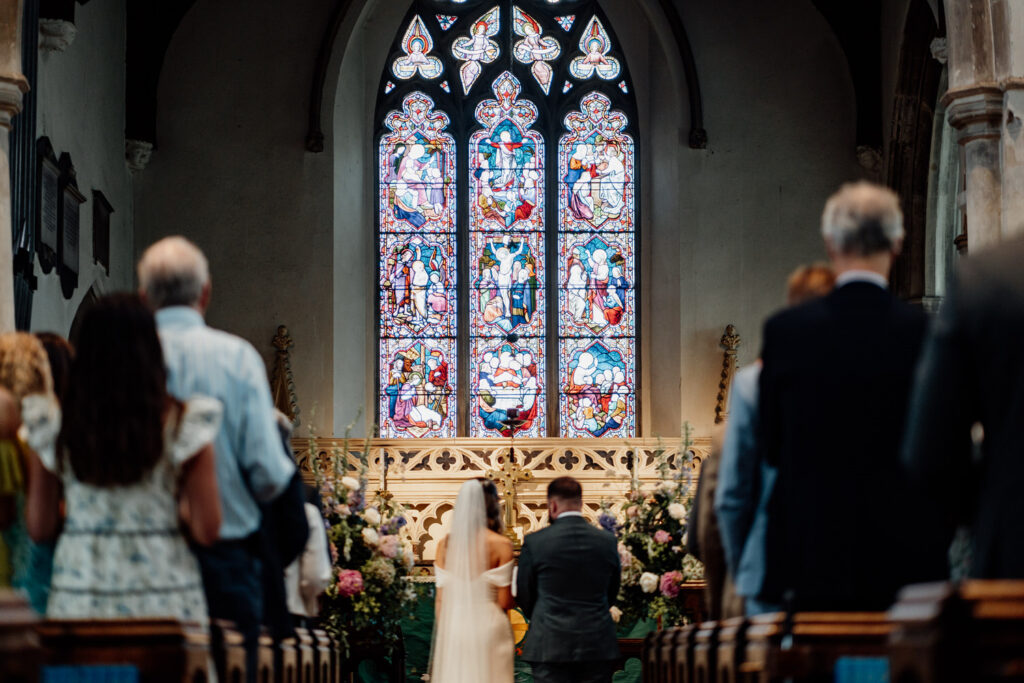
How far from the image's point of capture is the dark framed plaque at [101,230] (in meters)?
12.3

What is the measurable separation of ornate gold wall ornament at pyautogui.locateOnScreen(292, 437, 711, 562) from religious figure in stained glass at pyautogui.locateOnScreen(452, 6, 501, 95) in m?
4.26

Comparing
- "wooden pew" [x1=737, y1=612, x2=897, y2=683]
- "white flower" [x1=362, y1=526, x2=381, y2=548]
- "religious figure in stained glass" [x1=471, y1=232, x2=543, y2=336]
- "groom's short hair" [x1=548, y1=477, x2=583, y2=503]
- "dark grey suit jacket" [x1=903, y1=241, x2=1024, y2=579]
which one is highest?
"religious figure in stained glass" [x1=471, y1=232, x2=543, y2=336]

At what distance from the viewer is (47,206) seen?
34.9ft

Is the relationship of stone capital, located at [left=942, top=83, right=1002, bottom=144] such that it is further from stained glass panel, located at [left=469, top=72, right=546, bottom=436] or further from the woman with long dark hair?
stained glass panel, located at [left=469, top=72, right=546, bottom=436]

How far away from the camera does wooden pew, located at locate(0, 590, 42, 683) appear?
7.97 feet

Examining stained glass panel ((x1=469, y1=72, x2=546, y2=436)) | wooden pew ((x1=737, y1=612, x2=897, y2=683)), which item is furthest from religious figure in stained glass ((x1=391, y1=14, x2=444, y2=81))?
wooden pew ((x1=737, y1=612, x2=897, y2=683))

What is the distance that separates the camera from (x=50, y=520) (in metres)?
3.70

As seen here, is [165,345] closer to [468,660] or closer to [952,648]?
[952,648]

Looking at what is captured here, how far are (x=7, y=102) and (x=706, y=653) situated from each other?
557 centimetres

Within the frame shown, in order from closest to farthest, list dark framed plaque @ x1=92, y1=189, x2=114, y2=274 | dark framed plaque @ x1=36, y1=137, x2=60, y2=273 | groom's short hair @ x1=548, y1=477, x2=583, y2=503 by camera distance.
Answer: groom's short hair @ x1=548, y1=477, x2=583, y2=503 → dark framed plaque @ x1=36, y1=137, x2=60, y2=273 → dark framed plaque @ x1=92, y1=189, x2=114, y2=274

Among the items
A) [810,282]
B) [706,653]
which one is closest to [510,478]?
[706,653]

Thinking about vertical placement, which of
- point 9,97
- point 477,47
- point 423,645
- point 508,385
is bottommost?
point 423,645

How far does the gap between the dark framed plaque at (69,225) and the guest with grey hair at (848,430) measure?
8.39 meters

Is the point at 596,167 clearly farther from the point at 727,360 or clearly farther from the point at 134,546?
the point at 134,546
